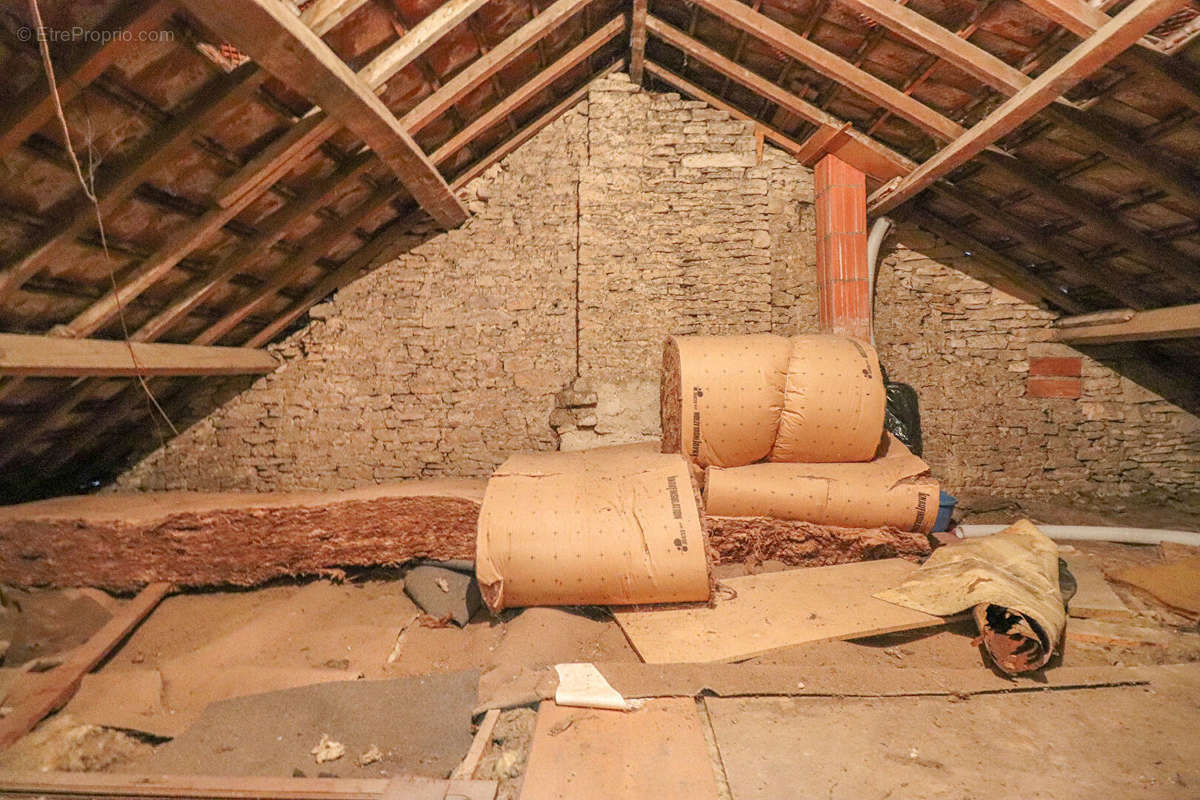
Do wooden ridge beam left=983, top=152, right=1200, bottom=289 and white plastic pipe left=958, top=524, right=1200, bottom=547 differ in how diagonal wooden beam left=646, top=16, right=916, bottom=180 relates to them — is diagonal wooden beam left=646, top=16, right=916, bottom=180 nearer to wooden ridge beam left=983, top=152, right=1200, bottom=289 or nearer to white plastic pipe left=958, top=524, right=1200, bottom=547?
wooden ridge beam left=983, top=152, right=1200, bottom=289

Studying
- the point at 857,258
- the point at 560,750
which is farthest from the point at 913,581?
the point at 857,258

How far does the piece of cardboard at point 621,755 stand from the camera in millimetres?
1579

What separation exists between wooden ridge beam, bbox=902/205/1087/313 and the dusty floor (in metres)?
2.02

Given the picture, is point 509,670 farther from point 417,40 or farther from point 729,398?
point 417,40

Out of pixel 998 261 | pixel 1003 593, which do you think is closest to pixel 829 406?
pixel 1003 593

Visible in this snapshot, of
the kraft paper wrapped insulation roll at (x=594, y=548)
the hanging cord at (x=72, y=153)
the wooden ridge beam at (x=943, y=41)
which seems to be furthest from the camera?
the wooden ridge beam at (x=943, y=41)

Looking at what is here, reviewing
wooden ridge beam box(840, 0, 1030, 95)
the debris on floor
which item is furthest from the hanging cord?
wooden ridge beam box(840, 0, 1030, 95)

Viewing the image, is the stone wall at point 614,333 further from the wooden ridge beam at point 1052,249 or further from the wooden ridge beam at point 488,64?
the wooden ridge beam at point 488,64

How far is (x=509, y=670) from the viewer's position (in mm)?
2209

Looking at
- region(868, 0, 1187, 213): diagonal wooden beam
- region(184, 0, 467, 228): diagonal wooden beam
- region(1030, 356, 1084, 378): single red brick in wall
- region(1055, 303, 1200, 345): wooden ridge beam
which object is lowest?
region(1030, 356, 1084, 378): single red brick in wall

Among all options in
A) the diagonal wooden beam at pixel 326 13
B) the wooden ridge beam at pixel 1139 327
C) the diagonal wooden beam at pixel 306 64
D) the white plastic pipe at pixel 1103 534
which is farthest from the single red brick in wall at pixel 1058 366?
the diagonal wooden beam at pixel 326 13

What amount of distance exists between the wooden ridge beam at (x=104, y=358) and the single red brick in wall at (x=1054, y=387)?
20.8 feet

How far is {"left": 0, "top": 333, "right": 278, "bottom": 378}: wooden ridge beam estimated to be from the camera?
8.26ft

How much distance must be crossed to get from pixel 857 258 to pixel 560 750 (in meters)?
3.83
